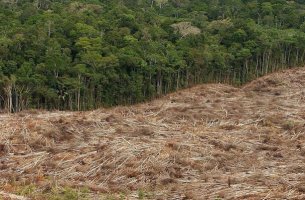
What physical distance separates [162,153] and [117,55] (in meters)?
9.44

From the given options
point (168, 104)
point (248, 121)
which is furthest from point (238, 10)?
point (248, 121)

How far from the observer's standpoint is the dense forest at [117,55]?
16688mm

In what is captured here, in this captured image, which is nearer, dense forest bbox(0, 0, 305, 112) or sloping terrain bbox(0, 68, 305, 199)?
sloping terrain bbox(0, 68, 305, 199)

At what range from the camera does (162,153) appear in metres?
9.26

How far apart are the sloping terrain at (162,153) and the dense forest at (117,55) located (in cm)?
333

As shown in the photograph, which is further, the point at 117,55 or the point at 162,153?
A: the point at 117,55

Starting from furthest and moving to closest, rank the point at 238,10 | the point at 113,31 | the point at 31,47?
the point at 238,10, the point at 113,31, the point at 31,47

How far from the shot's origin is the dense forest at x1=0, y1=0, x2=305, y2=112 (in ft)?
54.7

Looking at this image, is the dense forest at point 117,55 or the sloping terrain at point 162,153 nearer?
the sloping terrain at point 162,153

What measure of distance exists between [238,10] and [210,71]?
425 inches

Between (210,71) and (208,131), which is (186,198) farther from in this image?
(210,71)

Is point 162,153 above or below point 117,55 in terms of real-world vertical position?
below

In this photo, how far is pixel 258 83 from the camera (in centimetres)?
1878

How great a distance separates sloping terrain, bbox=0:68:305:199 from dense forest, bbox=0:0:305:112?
333 centimetres
